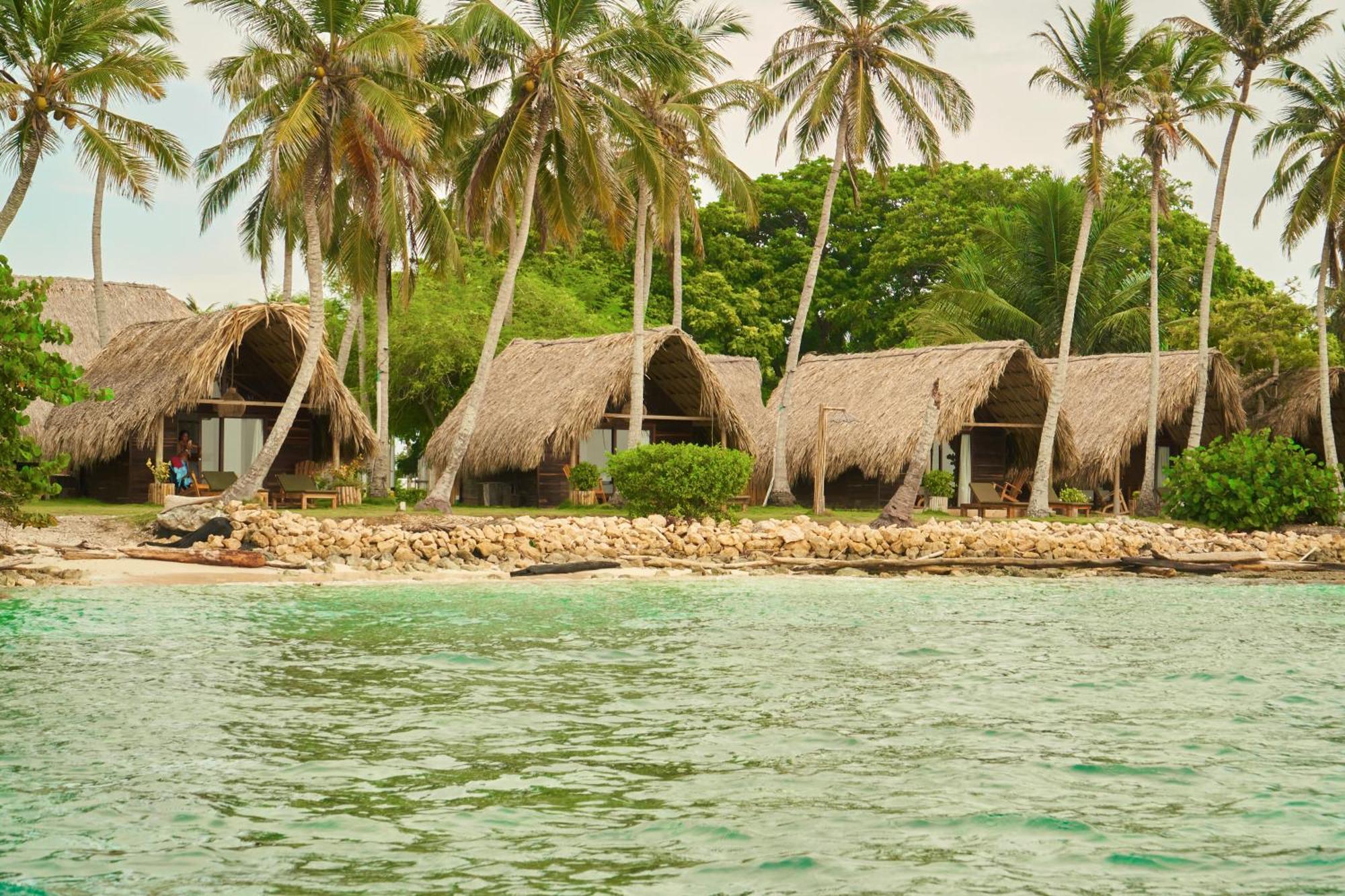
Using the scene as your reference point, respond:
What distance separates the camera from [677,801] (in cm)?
657

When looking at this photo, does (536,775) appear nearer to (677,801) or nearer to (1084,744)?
(677,801)

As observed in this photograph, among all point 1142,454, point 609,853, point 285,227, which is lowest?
point 609,853

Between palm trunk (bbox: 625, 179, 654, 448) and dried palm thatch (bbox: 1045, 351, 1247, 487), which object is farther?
dried palm thatch (bbox: 1045, 351, 1247, 487)

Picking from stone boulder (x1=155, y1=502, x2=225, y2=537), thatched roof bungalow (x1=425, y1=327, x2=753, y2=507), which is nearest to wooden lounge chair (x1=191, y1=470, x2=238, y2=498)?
thatched roof bungalow (x1=425, y1=327, x2=753, y2=507)

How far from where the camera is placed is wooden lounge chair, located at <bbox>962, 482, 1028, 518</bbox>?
2606 cm

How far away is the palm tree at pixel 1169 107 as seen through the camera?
25.4m

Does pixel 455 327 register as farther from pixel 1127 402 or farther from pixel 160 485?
pixel 1127 402

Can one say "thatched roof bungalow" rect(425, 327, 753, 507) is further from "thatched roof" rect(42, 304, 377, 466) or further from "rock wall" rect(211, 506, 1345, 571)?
"rock wall" rect(211, 506, 1345, 571)

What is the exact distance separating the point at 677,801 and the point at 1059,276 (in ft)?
96.4

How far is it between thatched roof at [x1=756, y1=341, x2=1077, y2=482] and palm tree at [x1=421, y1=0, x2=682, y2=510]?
6.33 meters

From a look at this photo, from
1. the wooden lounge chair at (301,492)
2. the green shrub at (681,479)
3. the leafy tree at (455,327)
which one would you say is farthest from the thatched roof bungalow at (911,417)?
the wooden lounge chair at (301,492)

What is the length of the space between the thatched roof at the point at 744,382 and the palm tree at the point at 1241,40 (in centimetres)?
883

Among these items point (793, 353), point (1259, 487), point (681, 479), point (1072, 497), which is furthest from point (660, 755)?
point (1072, 497)

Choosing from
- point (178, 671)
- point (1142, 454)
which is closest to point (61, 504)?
point (178, 671)
